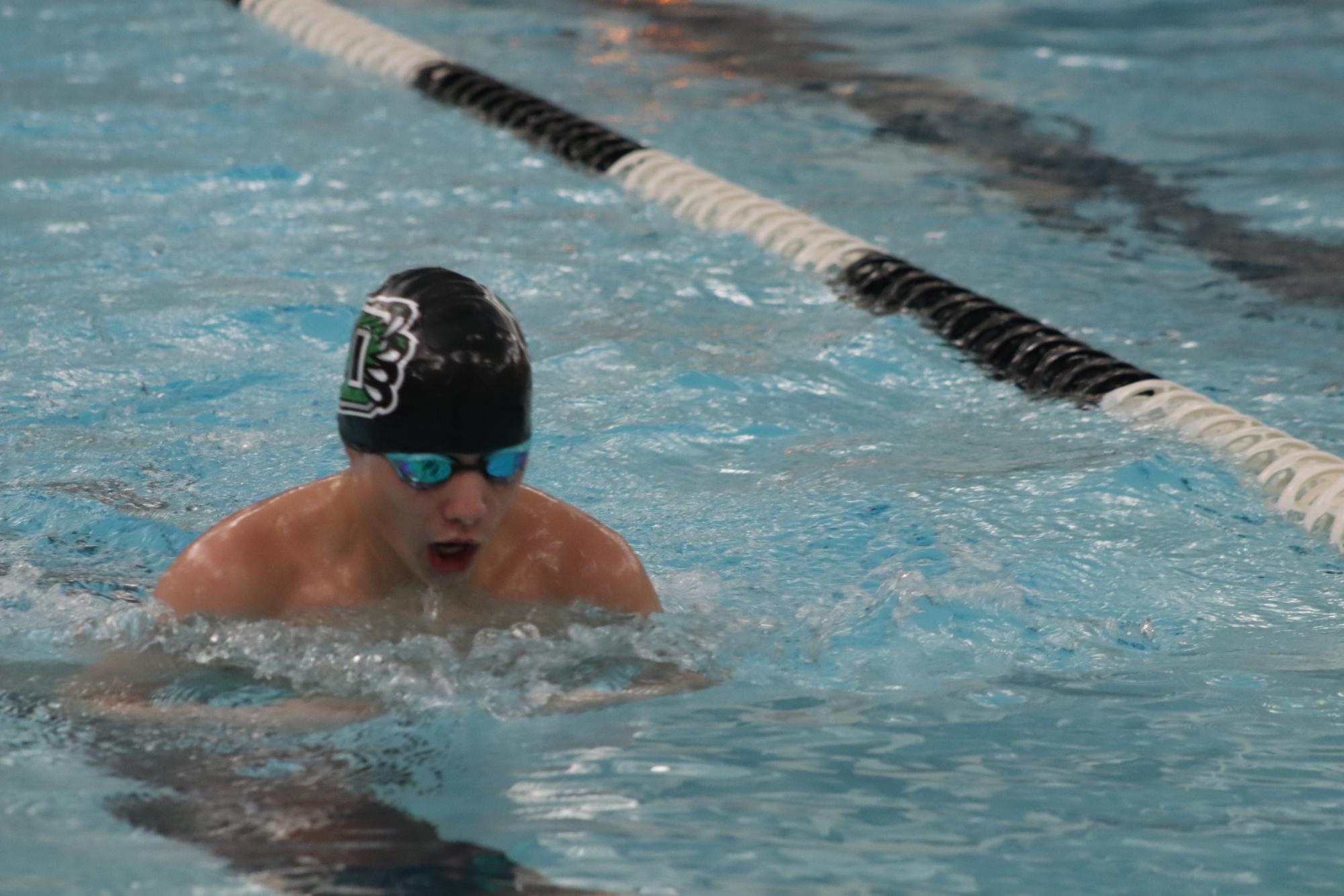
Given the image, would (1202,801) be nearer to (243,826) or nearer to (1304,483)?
(243,826)

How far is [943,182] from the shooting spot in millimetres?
7285

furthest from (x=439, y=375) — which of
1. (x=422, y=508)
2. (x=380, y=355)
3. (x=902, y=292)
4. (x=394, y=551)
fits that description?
(x=902, y=292)

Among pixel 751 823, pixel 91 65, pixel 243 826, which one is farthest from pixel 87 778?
pixel 91 65

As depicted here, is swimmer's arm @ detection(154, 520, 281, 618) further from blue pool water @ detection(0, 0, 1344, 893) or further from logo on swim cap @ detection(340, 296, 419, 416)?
logo on swim cap @ detection(340, 296, 419, 416)

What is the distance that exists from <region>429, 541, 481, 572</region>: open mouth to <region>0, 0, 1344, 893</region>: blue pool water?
0.65 feet

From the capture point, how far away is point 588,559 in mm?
3033

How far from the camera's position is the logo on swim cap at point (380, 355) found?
2.65m

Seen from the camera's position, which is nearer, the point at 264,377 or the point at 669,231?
the point at 264,377

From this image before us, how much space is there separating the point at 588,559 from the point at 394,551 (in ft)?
1.09

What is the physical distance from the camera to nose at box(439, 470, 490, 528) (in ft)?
8.70

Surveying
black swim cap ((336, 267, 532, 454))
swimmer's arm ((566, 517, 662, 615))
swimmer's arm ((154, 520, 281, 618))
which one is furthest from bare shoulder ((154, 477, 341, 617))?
swimmer's arm ((566, 517, 662, 615))


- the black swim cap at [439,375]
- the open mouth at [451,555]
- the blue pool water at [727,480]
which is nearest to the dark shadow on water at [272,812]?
the blue pool water at [727,480]

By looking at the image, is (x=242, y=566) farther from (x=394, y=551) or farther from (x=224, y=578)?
(x=394, y=551)

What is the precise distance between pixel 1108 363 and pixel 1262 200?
2.60m
